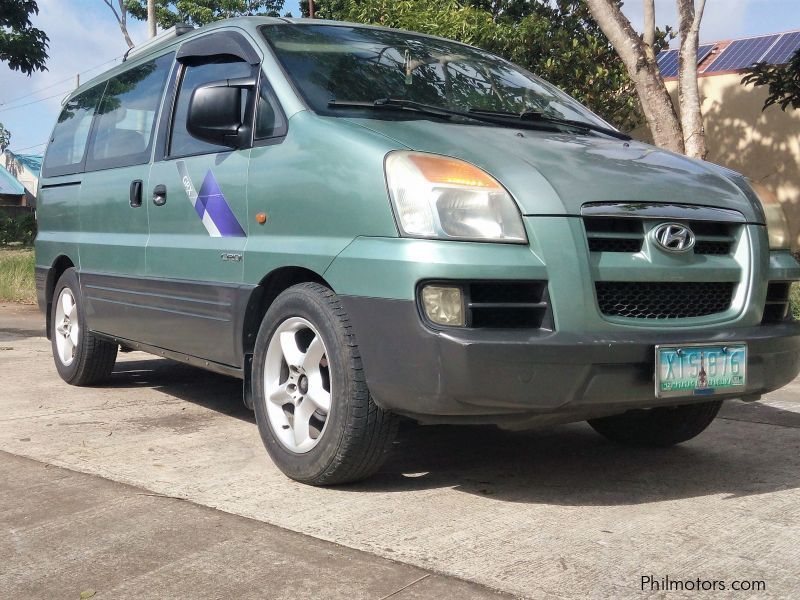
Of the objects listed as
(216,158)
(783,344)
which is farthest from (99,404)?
(783,344)

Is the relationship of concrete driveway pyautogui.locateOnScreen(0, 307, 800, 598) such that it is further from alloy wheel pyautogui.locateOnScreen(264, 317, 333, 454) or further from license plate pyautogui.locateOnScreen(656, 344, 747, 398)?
license plate pyautogui.locateOnScreen(656, 344, 747, 398)

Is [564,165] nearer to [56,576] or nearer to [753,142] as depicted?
[56,576]

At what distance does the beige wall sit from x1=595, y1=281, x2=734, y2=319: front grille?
10.9 metres

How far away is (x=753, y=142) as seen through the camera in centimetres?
1399

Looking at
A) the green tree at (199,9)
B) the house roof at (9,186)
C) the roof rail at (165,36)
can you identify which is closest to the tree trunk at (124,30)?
the green tree at (199,9)

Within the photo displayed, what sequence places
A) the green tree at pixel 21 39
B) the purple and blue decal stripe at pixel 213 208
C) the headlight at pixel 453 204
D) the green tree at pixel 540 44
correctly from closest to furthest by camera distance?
the headlight at pixel 453 204, the purple and blue decal stripe at pixel 213 208, the green tree at pixel 540 44, the green tree at pixel 21 39

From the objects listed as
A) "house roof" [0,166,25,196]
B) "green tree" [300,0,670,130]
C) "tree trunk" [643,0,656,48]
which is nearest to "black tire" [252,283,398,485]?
"tree trunk" [643,0,656,48]

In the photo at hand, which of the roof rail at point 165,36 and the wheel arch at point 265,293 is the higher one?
the roof rail at point 165,36

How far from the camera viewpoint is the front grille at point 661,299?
342cm

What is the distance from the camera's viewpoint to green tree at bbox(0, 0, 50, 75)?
Answer: 2198cm

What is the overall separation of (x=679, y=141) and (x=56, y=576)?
24.0ft

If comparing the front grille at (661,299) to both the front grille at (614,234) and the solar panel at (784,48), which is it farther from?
the solar panel at (784,48)

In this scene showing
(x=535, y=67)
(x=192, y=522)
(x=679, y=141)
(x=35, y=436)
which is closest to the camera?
(x=192, y=522)

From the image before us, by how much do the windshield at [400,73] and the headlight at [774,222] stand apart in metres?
0.98
